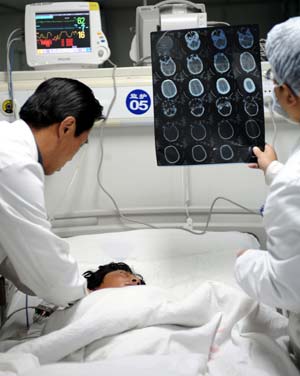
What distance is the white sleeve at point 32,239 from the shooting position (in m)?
1.34

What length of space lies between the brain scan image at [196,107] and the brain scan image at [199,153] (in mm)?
136

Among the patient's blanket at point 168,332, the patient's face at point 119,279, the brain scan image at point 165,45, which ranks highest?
the brain scan image at point 165,45

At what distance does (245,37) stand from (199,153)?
1.62ft

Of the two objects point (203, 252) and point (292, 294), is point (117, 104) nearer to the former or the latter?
point (203, 252)

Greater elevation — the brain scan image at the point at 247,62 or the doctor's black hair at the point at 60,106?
the brain scan image at the point at 247,62

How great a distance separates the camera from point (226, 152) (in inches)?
72.1

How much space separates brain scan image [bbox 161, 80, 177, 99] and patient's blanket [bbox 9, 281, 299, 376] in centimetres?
80

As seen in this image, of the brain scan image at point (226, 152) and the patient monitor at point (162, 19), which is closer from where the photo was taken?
the brain scan image at point (226, 152)

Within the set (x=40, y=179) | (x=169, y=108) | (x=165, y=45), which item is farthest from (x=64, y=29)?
(x=40, y=179)

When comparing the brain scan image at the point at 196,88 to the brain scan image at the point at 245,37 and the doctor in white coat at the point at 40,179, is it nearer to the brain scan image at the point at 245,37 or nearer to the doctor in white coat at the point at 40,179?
the brain scan image at the point at 245,37

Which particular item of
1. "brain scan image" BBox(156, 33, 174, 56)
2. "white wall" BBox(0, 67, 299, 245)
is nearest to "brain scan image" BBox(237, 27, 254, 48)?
"brain scan image" BBox(156, 33, 174, 56)

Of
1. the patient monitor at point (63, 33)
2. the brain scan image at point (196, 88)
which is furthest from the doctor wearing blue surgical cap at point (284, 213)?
the patient monitor at point (63, 33)

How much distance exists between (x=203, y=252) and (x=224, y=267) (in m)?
0.19

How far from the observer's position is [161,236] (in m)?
2.27
